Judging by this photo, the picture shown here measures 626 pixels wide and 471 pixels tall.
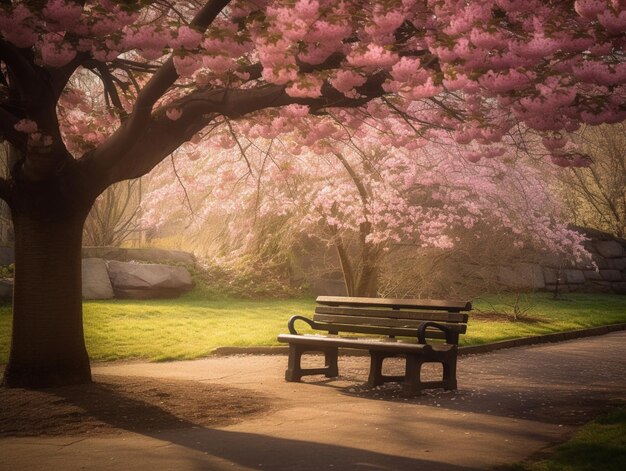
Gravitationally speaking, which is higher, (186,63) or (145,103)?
(186,63)

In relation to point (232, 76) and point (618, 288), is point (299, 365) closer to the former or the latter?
point (232, 76)

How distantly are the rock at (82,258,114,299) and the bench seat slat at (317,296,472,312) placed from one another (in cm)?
1217

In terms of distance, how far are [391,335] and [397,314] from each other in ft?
0.97

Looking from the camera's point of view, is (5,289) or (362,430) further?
(5,289)

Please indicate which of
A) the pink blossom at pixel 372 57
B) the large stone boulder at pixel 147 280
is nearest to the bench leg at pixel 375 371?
the pink blossom at pixel 372 57

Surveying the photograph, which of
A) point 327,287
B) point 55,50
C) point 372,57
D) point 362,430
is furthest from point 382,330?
point 327,287

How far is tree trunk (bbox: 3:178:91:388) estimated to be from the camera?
9.38 meters

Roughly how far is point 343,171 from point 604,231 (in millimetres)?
16695

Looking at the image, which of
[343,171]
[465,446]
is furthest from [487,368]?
[343,171]

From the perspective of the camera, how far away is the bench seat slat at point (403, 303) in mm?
9758

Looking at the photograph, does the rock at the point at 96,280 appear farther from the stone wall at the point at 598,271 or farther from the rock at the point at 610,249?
the rock at the point at 610,249

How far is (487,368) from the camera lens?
11.8 metres

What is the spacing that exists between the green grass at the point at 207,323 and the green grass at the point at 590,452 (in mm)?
7792

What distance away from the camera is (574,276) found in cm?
2991
